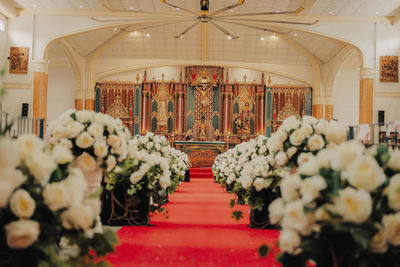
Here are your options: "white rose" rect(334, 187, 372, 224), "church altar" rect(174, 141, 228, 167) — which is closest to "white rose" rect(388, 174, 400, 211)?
"white rose" rect(334, 187, 372, 224)

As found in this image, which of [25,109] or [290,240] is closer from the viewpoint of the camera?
[290,240]

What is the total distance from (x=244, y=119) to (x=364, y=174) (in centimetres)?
1781

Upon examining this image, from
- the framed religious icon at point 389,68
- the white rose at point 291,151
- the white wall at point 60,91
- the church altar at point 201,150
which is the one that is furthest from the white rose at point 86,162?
the white wall at point 60,91

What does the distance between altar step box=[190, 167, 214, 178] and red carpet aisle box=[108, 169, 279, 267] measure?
9682 mm

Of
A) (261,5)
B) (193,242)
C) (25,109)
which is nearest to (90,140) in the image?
(193,242)

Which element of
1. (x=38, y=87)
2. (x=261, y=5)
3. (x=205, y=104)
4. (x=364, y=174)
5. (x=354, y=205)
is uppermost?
(x=261, y=5)

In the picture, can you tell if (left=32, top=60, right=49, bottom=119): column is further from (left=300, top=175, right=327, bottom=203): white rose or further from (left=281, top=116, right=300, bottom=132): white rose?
(left=300, top=175, right=327, bottom=203): white rose

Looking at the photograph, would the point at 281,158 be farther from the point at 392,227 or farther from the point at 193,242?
the point at 392,227

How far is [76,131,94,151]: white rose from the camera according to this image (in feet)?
10.2

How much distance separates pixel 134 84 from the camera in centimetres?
1917

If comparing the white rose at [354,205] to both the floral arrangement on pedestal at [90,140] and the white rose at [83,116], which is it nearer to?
the floral arrangement on pedestal at [90,140]

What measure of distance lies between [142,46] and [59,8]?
5156mm

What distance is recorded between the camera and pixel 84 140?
3.11 metres

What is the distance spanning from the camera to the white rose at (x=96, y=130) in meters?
3.15
